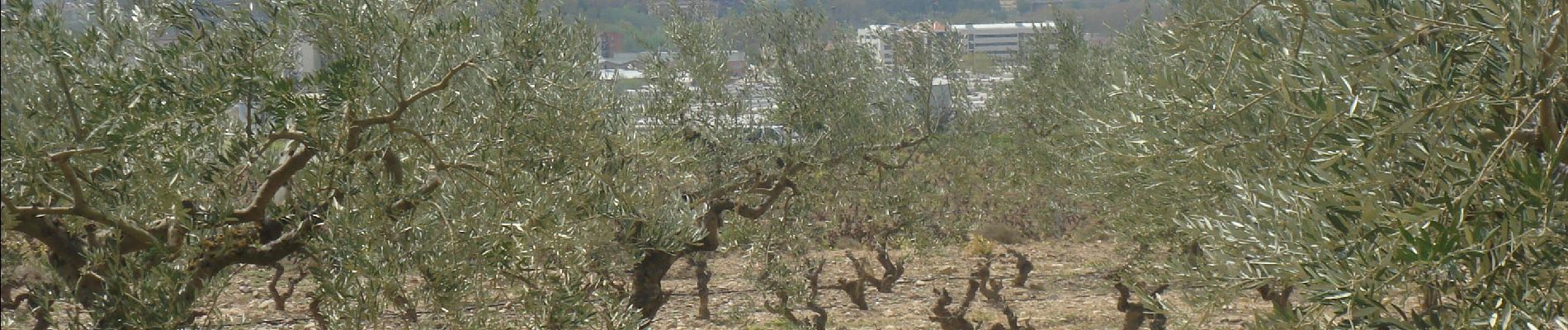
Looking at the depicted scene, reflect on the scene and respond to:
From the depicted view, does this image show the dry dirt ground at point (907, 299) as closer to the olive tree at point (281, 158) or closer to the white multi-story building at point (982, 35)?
the white multi-story building at point (982, 35)

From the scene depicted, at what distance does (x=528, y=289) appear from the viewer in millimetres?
4855

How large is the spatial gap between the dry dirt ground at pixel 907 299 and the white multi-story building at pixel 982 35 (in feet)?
6.74

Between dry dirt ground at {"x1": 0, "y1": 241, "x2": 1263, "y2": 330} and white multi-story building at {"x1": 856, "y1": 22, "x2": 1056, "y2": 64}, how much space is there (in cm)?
205

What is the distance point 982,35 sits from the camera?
1465cm

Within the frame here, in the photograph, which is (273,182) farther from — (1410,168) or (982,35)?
(982,35)

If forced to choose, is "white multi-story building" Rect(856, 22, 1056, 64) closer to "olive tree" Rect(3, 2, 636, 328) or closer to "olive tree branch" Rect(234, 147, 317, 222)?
"olive tree" Rect(3, 2, 636, 328)

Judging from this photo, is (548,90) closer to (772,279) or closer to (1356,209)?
(1356,209)

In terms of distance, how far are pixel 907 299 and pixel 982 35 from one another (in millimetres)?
3247

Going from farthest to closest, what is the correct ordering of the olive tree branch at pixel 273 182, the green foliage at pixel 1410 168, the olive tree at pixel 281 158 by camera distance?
the olive tree branch at pixel 273 182 < the olive tree at pixel 281 158 < the green foliage at pixel 1410 168

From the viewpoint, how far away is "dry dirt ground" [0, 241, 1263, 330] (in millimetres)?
12564

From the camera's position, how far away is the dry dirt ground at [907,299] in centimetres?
1256

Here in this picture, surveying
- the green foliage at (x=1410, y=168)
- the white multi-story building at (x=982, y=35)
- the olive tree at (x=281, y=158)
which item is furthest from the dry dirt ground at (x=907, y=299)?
the green foliage at (x=1410, y=168)

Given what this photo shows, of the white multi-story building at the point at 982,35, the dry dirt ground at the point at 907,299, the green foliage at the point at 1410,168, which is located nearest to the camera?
the green foliage at the point at 1410,168

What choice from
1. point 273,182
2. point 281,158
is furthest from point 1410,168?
point 281,158
